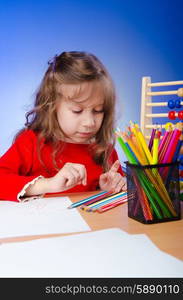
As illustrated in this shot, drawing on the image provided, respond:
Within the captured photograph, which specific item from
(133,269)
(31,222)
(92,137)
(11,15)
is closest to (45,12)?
(11,15)

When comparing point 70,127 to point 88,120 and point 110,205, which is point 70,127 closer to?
point 88,120

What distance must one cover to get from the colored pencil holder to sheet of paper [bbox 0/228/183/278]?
7 cm

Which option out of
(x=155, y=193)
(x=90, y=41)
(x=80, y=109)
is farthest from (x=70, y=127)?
(x=90, y=41)

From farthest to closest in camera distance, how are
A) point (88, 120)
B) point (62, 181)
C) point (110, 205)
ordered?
point (88, 120) < point (62, 181) < point (110, 205)

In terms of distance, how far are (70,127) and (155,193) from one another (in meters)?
0.46

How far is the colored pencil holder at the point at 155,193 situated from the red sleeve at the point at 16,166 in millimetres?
303

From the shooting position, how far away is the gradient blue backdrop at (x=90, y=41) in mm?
2547

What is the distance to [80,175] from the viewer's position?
32.5 inches

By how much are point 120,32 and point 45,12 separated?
1.74 ft

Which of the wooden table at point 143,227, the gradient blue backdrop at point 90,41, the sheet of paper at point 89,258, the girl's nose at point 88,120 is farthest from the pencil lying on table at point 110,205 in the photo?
the gradient blue backdrop at point 90,41

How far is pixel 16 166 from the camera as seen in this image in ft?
3.43

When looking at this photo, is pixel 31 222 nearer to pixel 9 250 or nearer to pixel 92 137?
pixel 9 250

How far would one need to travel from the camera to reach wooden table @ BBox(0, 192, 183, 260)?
1.76 ft

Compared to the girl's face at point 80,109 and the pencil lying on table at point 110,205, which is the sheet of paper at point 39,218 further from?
the girl's face at point 80,109
